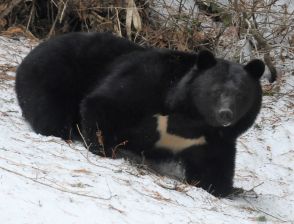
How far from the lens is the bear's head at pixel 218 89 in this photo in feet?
17.3

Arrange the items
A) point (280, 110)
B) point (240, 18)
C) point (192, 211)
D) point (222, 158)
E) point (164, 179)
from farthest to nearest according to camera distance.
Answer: point (240, 18) → point (280, 110) → point (222, 158) → point (164, 179) → point (192, 211)

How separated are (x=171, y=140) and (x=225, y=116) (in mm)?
791

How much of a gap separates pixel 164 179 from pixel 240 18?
13.6ft

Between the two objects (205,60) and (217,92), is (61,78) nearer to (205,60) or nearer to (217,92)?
(205,60)

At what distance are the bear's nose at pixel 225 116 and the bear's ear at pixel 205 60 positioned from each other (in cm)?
44

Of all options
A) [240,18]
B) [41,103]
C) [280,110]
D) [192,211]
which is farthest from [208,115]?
[240,18]

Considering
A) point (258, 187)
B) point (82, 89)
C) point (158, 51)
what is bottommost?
point (258, 187)

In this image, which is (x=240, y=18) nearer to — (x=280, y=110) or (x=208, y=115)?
(x=280, y=110)

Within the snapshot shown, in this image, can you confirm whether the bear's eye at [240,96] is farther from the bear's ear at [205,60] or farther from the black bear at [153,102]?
the bear's ear at [205,60]

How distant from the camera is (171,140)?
5.79 meters

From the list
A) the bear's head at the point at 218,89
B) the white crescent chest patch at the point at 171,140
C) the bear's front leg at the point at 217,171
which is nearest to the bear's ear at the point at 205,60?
the bear's head at the point at 218,89

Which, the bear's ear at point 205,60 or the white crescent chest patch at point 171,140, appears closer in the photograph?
the bear's ear at point 205,60

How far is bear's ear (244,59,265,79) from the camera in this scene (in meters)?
5.37

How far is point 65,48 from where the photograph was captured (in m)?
6.20
